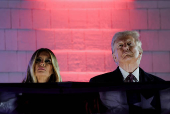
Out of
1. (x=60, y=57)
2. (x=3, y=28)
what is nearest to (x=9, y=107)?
(x=60, y=57)

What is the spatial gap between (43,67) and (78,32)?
821 millimetres

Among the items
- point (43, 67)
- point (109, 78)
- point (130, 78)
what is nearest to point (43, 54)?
point (43, 67)

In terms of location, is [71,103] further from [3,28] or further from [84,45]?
[3,28]

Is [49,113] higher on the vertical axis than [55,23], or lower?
Result: lower

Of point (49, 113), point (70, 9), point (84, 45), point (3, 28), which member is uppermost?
point (70, 9)

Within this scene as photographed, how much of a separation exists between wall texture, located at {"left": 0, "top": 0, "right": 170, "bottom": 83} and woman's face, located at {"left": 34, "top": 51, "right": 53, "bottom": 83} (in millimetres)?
626

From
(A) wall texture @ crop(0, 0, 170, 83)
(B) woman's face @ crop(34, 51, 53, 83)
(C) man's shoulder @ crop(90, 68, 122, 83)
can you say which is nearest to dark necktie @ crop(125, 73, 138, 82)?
(C) man's shoulder @ crop(90, 68, 122, 83)

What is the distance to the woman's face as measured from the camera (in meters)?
1.93

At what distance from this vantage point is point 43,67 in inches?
76.4

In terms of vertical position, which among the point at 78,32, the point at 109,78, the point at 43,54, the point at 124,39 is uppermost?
the point at 78,32

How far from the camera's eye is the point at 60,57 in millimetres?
2617

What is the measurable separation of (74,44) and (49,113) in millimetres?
1408

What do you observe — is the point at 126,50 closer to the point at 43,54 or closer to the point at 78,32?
the point at 43,54

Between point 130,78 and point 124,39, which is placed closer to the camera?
point 130,78
